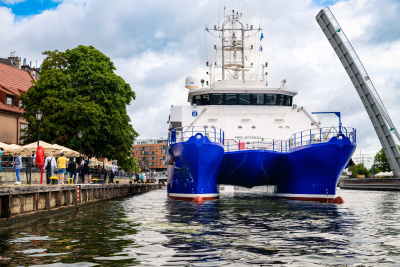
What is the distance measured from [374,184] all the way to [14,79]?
3973 centimetres

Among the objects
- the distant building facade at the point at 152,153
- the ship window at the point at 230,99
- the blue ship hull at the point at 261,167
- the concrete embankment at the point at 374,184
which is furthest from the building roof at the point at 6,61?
the distant building facade at the point at 152,153

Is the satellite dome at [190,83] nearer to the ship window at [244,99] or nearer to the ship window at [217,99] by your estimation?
the ship window at [217,99]

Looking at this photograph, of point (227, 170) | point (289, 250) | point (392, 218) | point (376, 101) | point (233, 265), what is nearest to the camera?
point (233, 265)

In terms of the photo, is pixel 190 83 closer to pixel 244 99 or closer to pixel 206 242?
pixel 244 99

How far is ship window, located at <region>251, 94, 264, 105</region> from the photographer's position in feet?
82.2

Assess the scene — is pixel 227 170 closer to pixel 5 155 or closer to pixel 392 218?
pixel 392 218

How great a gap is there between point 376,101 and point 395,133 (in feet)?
12.4

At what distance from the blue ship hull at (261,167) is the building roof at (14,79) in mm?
30887

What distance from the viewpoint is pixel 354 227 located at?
11.2 metres

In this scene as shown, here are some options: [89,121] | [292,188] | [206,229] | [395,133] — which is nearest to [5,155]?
[89,121]

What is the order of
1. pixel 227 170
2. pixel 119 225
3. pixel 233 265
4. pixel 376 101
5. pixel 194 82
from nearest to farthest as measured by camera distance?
pixel 233 265 → pixel 119 225 → pixel 227 170 → pixel 194 82 → pixel 376 101

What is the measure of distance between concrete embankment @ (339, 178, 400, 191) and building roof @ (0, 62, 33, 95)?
3736cm

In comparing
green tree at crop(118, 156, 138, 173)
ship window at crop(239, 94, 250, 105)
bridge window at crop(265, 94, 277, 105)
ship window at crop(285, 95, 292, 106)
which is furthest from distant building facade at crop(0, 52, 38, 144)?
ship window at crop(285, 95, 292, 106)

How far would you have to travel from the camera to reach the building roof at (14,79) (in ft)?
155
